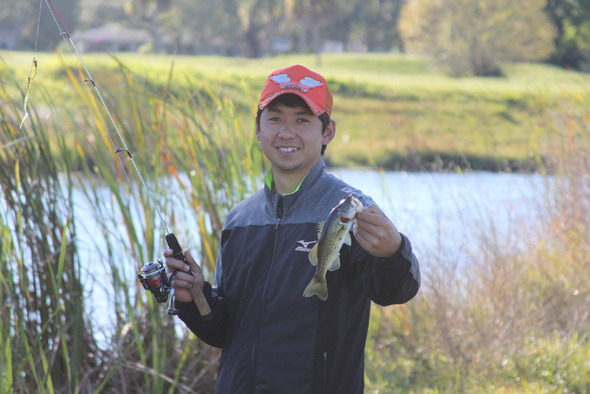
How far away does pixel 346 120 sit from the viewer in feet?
84.0

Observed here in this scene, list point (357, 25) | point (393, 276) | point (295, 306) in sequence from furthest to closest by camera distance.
Answer: point (357, 25) < point (295, 306) < point (393, 276)

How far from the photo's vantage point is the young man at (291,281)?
1.97 meters

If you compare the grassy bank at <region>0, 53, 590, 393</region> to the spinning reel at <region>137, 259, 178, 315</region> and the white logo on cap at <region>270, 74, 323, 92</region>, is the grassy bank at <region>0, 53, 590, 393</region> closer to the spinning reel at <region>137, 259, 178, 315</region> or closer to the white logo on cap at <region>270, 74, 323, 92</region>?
the spinning reel at <region>137, 259, 178, 315</region>

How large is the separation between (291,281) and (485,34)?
38166 millimetres

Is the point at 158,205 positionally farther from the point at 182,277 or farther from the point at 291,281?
the point at 291,281

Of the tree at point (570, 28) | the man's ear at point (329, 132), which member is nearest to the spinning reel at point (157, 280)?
the man's ear at point (329, 132)

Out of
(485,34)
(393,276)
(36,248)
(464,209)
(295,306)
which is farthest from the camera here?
(485,34)

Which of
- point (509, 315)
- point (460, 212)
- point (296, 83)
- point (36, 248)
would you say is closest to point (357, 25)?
point (460, 212)

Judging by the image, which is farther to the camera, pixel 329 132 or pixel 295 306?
pixel 329 132

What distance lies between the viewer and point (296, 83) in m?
2.10

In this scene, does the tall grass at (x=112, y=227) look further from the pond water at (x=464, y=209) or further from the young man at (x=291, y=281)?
the pond water at (x=464, y=209)

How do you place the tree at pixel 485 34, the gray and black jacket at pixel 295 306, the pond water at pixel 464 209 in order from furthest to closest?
the tree at pixel 485 34
the pond water at pixel 464 209
the gray and black jacket at pixel 295 306

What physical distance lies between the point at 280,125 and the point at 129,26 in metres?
56.7

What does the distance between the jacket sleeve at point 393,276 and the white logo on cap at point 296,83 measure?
52 cm
